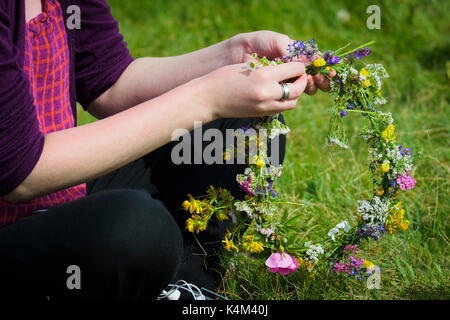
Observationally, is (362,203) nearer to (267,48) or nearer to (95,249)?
(267,48)

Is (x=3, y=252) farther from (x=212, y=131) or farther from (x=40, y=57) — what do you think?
(x=212, y=131)

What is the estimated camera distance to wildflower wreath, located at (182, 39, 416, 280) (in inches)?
47.7

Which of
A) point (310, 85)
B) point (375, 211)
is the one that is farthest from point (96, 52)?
point (375, 211)

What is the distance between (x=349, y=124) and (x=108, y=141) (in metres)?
1.49

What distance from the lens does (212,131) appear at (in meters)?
1.44

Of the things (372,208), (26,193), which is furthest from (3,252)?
(372,208)

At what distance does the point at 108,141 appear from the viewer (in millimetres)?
1055

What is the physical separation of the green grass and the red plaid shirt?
565 millimetres

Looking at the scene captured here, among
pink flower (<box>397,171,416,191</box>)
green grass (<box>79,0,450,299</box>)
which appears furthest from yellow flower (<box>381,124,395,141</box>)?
green grass (<box>79,0,450,299</box>)

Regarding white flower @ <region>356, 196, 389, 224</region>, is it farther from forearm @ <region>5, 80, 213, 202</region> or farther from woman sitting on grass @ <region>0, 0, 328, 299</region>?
forearm @ <region>5, 80, 213, 202</region>

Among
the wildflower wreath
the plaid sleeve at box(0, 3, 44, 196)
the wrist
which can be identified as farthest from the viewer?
the wrist

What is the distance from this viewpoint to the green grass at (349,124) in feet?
4.62

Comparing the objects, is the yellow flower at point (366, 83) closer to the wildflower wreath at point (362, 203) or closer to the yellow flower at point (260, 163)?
the wildflower wreath at point (362, 203)

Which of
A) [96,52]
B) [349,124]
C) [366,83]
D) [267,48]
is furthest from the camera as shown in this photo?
[349,124]
